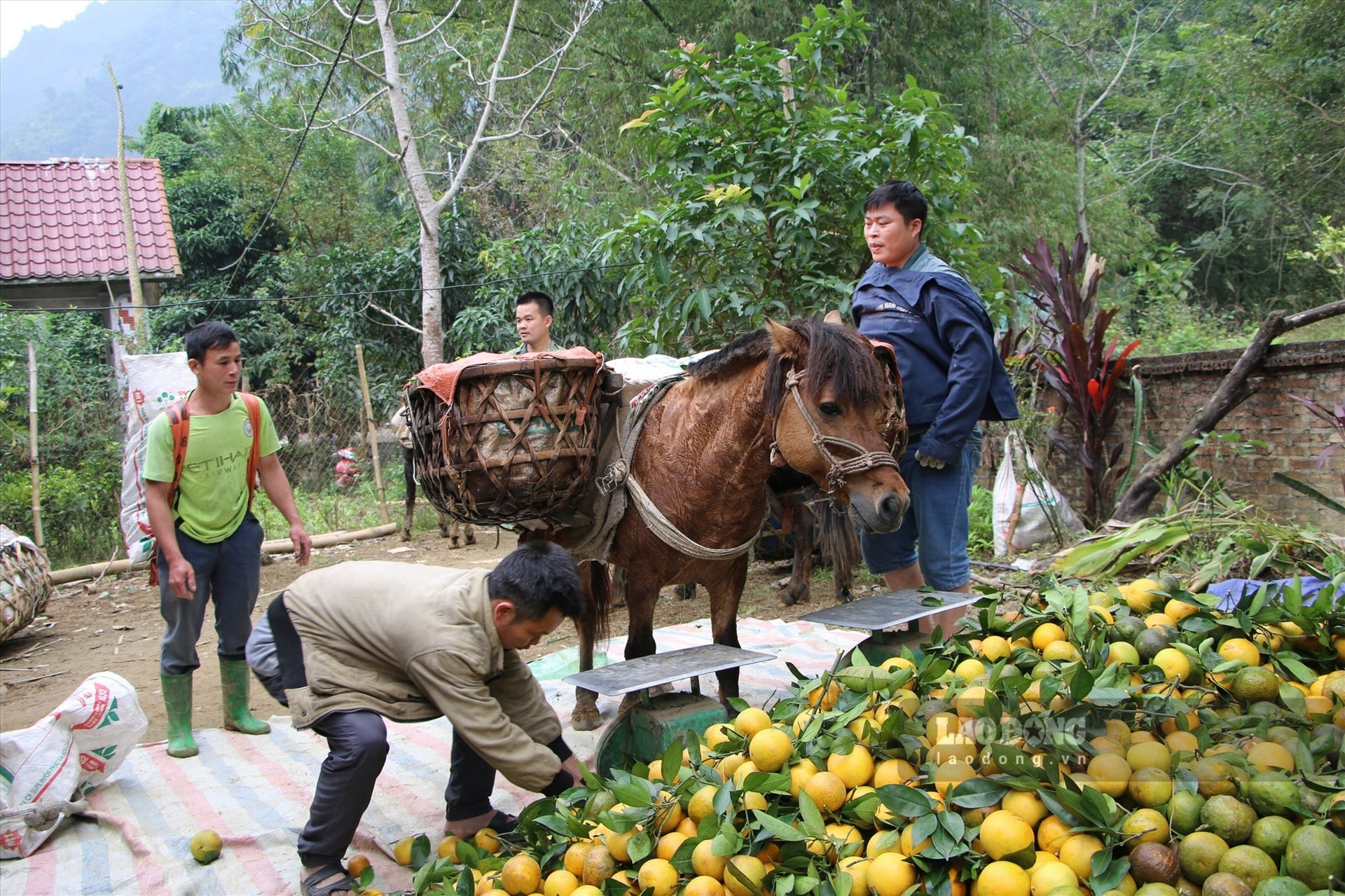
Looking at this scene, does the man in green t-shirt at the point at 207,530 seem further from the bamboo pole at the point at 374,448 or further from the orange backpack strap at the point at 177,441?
the bamboo pole at the point at 374,448

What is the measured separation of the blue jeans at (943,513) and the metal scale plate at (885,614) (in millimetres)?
276

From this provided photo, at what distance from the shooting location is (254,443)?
385 cm

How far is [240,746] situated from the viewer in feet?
12.1

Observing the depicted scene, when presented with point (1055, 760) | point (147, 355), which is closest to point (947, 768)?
point (1055, 760)

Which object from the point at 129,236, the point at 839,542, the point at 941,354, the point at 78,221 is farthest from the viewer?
the point at 78,221

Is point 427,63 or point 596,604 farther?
point 427,63

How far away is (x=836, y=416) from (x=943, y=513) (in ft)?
2.69

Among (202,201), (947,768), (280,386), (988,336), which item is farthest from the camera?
(202,201)

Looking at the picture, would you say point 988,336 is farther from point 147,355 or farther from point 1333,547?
point 147,355

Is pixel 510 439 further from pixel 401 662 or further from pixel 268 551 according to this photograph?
pixel 268 551

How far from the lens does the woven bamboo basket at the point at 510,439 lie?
2777mm

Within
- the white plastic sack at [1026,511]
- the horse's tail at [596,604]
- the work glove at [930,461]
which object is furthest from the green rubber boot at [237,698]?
the white plastic sack at [1026,511]

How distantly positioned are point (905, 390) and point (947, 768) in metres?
1.56

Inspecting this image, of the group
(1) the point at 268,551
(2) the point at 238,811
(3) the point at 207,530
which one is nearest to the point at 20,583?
(1) the point at 268,551
